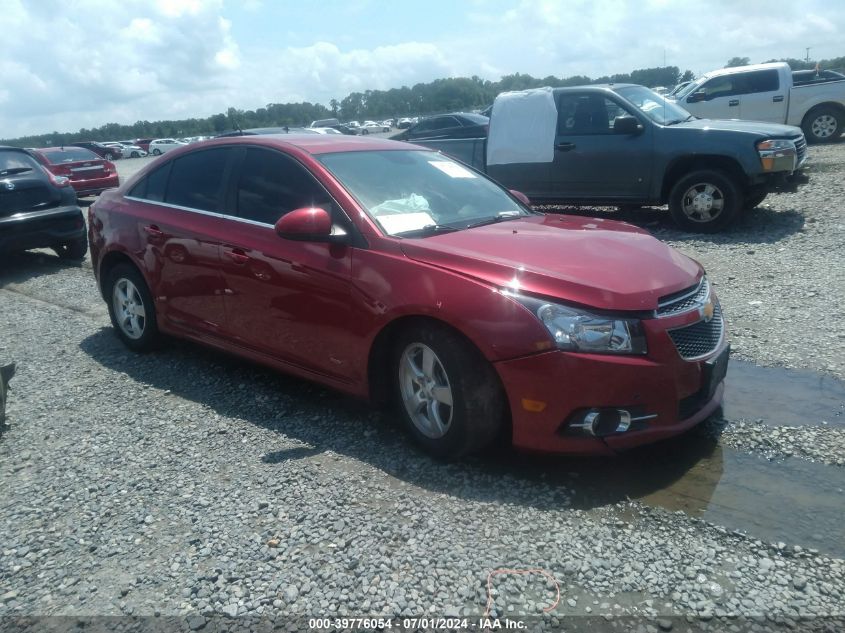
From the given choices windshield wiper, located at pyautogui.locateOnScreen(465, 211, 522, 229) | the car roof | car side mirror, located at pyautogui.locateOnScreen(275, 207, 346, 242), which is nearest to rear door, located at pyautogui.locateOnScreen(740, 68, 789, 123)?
the car roof

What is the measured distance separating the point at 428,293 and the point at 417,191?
3.82 feet

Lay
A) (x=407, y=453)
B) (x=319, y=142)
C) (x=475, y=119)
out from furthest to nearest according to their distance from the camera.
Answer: (x=475, y=119), (x=319, y=142), (x=407, y=453)

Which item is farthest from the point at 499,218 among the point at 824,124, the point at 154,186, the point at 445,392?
the point at 824,124

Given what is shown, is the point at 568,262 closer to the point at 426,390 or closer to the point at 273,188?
the point at 426,390

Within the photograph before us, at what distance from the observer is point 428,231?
13.6ft

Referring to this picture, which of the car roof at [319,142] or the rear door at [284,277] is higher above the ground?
the car roof at [319,142]

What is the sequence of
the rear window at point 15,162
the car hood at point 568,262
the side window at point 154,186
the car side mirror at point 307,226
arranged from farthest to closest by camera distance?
the rear window at point 15,162 → the side window at point 154,186 → the car side mirror at point 307,226 → the car hood at point 568,262

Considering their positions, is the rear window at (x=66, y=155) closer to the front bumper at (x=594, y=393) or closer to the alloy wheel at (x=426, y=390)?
the alloy wheel at (x=426, y=390)

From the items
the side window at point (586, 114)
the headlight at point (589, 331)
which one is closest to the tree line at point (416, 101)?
the side window at point (586, 114)

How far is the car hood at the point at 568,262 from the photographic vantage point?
3.41m

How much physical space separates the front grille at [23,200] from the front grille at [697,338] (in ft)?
27.9

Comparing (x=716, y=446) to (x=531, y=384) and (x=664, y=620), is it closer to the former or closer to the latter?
(x=531, y=384)

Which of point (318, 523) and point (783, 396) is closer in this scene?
point (318, 523)

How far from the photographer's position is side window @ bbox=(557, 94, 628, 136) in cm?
973
